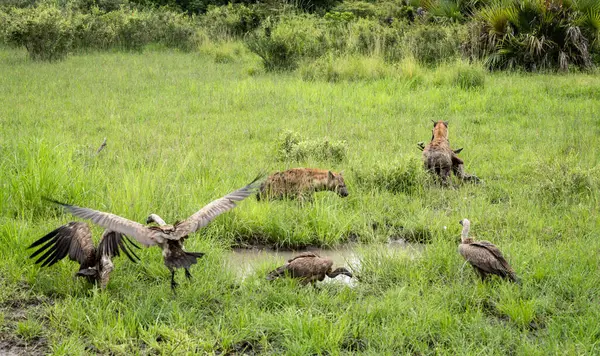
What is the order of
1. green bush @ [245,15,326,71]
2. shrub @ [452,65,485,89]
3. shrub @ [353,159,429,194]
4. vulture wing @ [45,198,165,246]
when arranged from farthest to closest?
1. green bush @ [245,15,326,71]
2. shrub @ [452,65,485,89]
3. shrub @ [353,159,429,194]
4. vulture wing @ [45,198,165,246]

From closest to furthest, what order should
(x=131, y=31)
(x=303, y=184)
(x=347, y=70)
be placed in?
(x=303, y=184) → (x=347, y=70) → (x=131, y=31)

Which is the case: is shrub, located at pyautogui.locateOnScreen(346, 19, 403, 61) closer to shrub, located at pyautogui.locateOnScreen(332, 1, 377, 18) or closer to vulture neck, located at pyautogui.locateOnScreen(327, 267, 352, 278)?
shrub, located at pyautogui.locateOnScreen(332, 1, 377, 18)

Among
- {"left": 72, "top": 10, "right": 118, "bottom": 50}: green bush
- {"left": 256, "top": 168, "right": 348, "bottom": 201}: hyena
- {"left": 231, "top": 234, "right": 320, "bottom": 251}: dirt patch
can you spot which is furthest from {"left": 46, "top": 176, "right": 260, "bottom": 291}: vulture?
{"left": 72, "top": 10, "right": 118, "bottom": 50}: green bush

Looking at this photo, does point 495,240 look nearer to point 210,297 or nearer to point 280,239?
point 280,239

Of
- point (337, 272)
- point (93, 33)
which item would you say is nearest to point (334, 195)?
point (337, 272)

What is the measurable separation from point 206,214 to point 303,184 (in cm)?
203

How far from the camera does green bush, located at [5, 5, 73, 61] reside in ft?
57.3

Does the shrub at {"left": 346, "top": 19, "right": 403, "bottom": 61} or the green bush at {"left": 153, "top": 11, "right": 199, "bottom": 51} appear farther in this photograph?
the green bush at {"left": 153, "top": 11, "right": 199, "bottom": 51}

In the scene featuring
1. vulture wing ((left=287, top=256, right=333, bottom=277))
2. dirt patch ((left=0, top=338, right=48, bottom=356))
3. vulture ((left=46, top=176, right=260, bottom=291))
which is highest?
vulture ((left=46, top=176, right=260, bottom=291))

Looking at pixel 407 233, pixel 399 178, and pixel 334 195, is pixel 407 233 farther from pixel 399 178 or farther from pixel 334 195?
pixel 399 178

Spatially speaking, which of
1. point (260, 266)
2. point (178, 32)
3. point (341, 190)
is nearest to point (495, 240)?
point (341, 190)

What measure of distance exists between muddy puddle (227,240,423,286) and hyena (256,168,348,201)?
81 centimetres

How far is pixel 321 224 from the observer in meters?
6.05

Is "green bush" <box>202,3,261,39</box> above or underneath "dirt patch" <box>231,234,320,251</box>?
underneath
